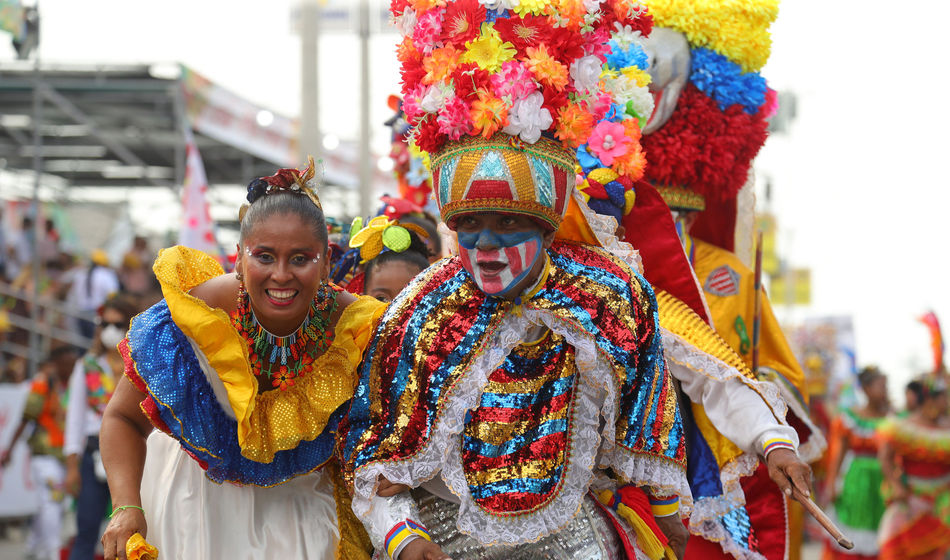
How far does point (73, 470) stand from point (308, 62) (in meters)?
5.76

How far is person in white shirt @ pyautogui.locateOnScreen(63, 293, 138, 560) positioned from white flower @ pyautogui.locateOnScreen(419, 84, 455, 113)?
476 cm

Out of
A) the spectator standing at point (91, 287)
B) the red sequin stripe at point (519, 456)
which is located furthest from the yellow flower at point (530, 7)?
the spectator standing at point (91, 287)

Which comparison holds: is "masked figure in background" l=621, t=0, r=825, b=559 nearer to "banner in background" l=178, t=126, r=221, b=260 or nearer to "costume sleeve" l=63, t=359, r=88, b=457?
"costume sleeve" l=63, t=359, r=88, b=457

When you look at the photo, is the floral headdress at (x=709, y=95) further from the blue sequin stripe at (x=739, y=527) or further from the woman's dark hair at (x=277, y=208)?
the woman's dark hair at (x=277, y=208)

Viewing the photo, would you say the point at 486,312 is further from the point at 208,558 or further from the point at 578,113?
the point at 208,558

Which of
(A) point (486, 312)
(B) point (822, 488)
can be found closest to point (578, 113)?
(A) point (486, 312)

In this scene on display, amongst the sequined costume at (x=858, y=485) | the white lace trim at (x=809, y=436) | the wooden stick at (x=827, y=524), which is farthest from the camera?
the sequined costume at (x=858, y=485)

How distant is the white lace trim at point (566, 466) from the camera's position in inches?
133

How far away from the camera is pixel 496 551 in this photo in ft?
11.5

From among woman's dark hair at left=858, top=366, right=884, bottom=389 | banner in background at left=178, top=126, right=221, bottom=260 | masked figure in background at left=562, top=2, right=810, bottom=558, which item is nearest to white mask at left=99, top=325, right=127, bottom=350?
banner in background at left=178, top=126, right=221, bottom=260

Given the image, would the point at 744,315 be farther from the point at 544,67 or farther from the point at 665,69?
the point at 544,67

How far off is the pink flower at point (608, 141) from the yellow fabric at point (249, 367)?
0.90 meters

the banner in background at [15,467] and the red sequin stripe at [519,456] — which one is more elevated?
the red sequin stripe at [519,456]

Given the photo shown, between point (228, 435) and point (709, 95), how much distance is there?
2.51m
